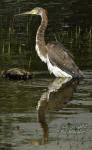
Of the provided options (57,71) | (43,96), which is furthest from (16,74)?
(43,96)

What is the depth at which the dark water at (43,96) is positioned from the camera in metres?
8.48

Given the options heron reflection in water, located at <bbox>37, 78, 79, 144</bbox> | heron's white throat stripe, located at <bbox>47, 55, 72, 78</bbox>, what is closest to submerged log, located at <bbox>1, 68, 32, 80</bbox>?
heron's white throat stripe, located at <bbox>47, 55, 72, 78</bbox>

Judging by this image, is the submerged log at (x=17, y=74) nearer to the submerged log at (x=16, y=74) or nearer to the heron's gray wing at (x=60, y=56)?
the submerged log at (x=16, y=74)

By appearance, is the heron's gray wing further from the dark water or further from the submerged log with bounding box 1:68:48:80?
the submerged log with bounding box 1:68:48:80

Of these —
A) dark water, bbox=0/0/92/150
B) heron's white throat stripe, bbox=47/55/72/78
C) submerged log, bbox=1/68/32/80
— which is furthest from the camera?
heron's white throat stripe, bbox=47/55/72/78

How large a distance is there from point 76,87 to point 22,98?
158 cm

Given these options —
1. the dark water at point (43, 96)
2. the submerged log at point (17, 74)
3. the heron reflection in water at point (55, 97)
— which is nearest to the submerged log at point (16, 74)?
the submerged log at point (17, 74)

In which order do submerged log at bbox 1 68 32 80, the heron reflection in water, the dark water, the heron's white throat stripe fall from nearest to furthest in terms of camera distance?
the dark water, the heron reflection in water, submerged log at bbox 1 68 32 80, the heron's white throat stripe

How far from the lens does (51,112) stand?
33.5 ft

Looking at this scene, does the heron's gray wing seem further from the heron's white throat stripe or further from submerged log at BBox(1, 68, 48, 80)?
submerged log at BBox(1, 68, 48, 80)

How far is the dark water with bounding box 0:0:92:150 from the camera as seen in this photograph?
8477 millimetres

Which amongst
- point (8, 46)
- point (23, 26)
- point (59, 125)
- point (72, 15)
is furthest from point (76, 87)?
point (72, 15)

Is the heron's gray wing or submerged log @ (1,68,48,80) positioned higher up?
the heron's gray wing

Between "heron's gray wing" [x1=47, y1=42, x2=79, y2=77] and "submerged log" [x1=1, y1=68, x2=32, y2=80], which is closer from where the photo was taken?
"submerged log" [x1=1, y1=68, x2=32, y2=80]
